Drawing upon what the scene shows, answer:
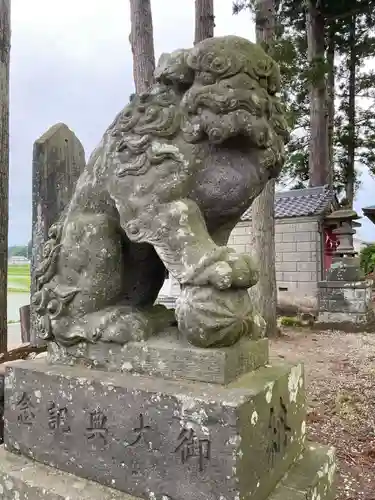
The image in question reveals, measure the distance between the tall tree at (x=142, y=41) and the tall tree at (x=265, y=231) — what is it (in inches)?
59.5

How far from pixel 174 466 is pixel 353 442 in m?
2.12

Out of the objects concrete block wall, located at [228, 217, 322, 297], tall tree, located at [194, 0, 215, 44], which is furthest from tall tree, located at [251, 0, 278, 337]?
concrete block wall, located at [228, 217, 322, 297]

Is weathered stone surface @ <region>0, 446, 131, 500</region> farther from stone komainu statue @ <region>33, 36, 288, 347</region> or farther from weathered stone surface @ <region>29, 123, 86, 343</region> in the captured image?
weathered stone surface @ <region>29, 123, 86, 343</region>

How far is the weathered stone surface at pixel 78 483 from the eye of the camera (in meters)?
1.31

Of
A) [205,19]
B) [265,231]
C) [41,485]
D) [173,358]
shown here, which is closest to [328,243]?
[265,231]

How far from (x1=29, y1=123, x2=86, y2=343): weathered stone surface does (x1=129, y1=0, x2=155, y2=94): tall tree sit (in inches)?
96.2

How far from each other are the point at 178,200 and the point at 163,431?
0.68m

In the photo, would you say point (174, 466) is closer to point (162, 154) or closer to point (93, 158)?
point (162, 154)

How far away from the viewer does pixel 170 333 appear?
147 centimetres

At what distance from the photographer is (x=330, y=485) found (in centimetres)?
155

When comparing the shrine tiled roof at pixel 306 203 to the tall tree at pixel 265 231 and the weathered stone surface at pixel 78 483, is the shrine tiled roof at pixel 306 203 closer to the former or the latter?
the tall tree at pixel 265 231

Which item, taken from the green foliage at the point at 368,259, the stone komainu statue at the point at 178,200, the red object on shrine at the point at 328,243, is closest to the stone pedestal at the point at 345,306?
the red object on shrine at the point at 328,243

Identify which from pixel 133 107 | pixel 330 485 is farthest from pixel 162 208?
pixel 330 485

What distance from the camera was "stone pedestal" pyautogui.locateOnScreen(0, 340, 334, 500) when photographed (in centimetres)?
117
